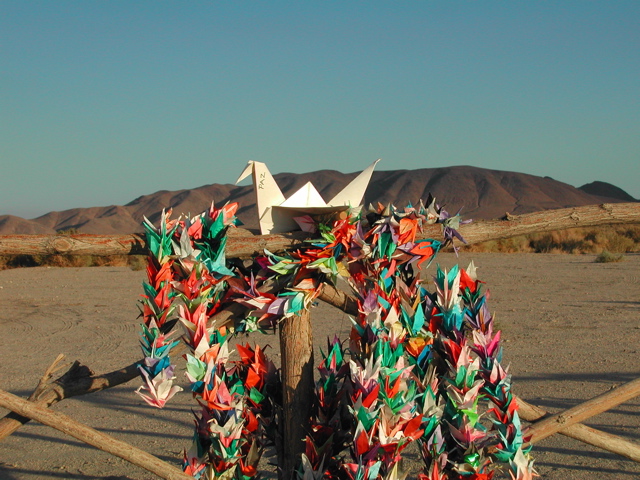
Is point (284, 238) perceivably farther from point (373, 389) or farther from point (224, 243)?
point (373, 389)

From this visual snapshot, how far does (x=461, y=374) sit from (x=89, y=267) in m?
18.8

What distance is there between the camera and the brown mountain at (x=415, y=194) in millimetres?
55188

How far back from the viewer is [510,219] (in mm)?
3486

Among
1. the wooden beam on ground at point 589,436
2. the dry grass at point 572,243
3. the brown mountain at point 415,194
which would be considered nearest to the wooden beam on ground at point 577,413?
the wooden beam on ground at point 589,436

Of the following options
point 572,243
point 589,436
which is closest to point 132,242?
point 589,436

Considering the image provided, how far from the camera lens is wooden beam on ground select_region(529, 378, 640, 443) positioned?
328 centimetres

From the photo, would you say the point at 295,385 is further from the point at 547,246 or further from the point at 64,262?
the point at 547,246

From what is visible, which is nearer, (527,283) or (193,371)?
(193,371)

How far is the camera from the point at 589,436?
3400 mm

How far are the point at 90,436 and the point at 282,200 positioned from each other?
146 cm

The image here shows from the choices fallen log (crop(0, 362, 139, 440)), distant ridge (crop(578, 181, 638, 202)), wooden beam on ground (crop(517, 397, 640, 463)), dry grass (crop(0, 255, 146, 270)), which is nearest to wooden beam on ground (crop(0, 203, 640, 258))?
fallen log (crop(0, 362, 139, 440))

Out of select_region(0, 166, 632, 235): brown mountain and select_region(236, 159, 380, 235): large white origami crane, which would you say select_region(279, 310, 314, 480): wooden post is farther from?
select_region(0, 166, 632, 235): brown mountain

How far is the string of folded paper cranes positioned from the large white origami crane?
0.43 ft

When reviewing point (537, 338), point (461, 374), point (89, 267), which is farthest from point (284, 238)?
point (89, 267)
